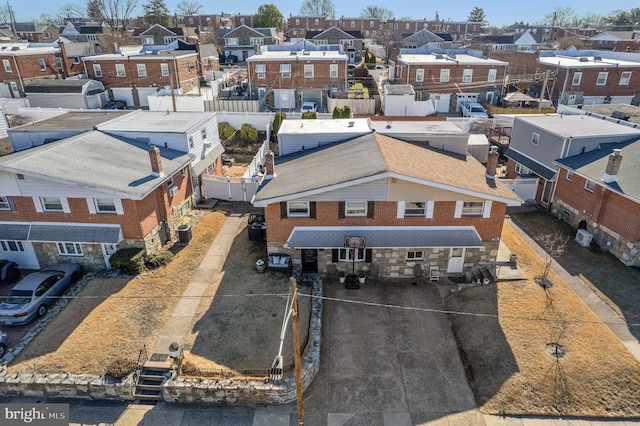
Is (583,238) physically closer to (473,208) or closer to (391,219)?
(473,208)

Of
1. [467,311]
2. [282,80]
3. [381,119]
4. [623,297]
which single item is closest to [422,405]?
[467,311]

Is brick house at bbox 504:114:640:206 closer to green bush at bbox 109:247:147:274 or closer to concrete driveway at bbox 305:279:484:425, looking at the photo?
concrete driveway at bbox 305:279:484:425

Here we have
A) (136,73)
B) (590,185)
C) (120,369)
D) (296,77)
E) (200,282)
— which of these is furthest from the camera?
(136,73)

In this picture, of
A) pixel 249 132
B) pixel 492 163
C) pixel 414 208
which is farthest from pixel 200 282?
pixel 249 132

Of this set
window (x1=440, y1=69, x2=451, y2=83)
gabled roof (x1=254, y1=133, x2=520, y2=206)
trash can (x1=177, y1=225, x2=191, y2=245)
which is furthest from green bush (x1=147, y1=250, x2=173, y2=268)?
window (x1=440, y1=69, x2=451, y2=83)

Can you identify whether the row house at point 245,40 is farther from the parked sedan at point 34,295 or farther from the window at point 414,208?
the window at point 414,208

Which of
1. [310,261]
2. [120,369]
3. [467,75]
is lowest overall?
[120,369]
